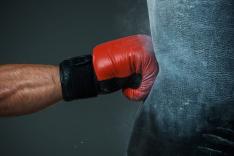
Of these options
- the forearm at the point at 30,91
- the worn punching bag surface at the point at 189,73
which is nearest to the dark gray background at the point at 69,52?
the forearm at the point at 30,91

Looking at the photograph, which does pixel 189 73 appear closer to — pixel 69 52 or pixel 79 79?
pixel 79 79

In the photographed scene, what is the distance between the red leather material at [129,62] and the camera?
1132 mm

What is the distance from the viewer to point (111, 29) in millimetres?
2430

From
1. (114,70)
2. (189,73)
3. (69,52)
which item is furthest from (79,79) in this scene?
(69,52)

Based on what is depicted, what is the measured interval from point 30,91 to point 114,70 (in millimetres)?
266

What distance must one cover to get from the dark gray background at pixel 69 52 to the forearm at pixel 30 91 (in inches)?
48.1

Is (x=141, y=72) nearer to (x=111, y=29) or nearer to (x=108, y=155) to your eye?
(x=111, y=29)

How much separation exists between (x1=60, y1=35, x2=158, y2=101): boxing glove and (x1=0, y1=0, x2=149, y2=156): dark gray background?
1229mm

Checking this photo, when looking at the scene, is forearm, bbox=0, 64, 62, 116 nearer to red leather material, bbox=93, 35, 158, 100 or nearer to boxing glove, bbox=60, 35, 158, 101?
boxing glove, bbox=60, 35, 158, 101

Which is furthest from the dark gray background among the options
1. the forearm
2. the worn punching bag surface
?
the worn punching bag surface

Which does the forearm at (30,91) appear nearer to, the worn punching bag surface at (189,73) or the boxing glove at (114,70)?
the boxing glove at (114,70)

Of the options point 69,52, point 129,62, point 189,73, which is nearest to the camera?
point 189,73

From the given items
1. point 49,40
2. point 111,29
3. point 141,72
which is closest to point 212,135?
point 141,72

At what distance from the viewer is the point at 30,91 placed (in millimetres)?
1209
